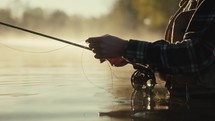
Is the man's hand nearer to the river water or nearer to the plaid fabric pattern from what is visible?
the plaid fabric pattern

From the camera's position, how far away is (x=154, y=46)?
10.7 ft

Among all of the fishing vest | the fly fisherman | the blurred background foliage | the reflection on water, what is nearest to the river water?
the reflection on water

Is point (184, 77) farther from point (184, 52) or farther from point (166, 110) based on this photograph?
point (184, 52)

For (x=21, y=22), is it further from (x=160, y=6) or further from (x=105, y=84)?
(x=105, y=84)

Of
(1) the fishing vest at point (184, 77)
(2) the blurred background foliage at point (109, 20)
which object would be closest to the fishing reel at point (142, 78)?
(1) the fishing vest at point (184, 77)

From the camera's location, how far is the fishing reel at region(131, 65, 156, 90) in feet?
15.7

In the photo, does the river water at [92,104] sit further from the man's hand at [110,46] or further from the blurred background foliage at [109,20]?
the blurred background foliage at [109,20]

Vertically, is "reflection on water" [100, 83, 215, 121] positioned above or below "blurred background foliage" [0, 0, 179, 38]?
below

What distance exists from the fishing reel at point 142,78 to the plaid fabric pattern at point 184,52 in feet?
4.67

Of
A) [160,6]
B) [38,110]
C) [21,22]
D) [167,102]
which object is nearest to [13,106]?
[38,110]

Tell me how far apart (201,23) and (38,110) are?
148 centimetres

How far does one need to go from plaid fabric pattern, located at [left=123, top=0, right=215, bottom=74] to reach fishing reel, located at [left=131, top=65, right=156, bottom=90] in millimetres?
1422

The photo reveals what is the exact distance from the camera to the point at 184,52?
127 inches

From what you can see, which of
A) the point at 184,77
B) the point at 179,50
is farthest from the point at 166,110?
the point at 179,50
